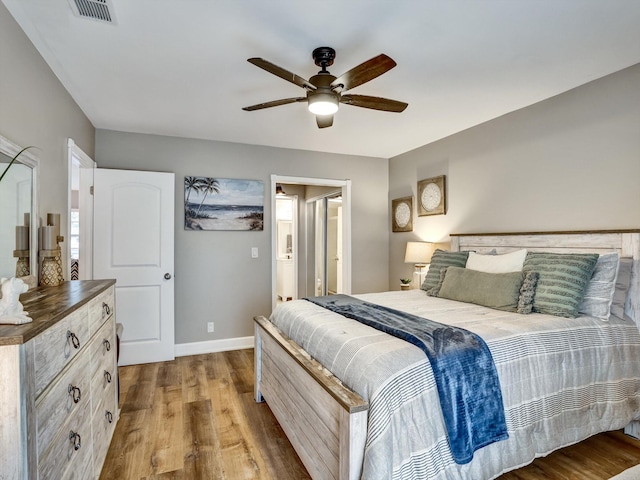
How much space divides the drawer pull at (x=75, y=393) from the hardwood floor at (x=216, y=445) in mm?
758

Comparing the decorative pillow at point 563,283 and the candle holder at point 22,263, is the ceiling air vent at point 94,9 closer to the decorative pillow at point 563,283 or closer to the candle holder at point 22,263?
the candle holder at point 22,263

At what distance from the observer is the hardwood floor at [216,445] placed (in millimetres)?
1976

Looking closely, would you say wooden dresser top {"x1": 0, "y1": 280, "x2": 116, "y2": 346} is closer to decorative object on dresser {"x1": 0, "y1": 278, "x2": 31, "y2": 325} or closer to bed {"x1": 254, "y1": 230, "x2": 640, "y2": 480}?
decorative object on dresser {"x1": 0, "y1": 278, "x2": 31, "y2": 325}

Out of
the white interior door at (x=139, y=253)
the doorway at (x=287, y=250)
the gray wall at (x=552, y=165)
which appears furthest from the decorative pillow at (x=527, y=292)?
the doorway at (x=287, y=250)

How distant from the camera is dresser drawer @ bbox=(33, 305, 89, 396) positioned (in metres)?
1.12

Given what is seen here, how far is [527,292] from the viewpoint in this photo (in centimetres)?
242

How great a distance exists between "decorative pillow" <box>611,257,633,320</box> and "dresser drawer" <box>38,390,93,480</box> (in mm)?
3071

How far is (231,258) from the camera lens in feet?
13.7

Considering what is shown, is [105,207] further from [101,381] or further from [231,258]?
[101,381]

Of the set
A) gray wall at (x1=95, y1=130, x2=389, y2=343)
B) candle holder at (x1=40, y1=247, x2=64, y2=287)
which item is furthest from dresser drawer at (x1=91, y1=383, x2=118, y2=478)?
gray wall at (x1=95, y1=130, x2=389, y2=343)

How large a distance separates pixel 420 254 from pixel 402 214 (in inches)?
32.9

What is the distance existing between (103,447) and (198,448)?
1.71 ft

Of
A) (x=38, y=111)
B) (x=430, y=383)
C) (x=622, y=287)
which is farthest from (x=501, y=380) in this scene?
(x=38, y=111)

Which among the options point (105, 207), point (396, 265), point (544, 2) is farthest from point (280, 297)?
point (544, 2)
